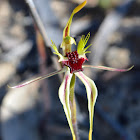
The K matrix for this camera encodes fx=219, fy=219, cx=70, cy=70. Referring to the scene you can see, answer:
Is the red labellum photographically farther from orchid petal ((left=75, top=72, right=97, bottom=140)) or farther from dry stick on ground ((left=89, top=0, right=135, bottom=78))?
dry stick on ground ((left=89, top=0, right=135, bottom=78))

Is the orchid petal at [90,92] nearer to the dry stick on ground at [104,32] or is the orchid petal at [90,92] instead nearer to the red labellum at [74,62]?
the red labellum at [74,62]

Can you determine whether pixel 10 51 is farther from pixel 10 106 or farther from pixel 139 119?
pixel 139 119

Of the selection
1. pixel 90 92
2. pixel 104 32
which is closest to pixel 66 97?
pixel 90 92

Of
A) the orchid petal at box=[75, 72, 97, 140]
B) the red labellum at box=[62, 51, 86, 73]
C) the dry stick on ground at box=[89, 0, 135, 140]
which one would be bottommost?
the dry stick on ground at box=[89, 0, 135, 140]

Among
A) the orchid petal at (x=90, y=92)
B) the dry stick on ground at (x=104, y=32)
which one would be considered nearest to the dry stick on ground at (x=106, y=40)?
the dry stick on ground at (x=104, y=32)

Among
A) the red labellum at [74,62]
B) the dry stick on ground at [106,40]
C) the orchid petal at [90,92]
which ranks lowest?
the dry stick on ground at [106,40]

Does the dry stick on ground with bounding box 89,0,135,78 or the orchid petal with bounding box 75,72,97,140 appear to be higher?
the orchid petal with bounding box 75,72,97,140

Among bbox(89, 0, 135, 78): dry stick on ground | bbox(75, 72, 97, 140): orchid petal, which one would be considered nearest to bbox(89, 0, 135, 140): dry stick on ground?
bbox(89, 0, 135, 78): dry stick on ground

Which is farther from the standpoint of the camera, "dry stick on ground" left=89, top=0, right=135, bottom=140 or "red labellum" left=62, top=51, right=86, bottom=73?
"dry stick on ground" left=89, top=0, right=135, bottom=140

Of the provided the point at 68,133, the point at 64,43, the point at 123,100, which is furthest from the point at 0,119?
the point at 123,100
